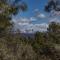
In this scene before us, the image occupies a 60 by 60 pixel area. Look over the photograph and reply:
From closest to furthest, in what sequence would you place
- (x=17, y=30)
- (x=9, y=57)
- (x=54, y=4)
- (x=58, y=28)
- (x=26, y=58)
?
(x=9, y=57) < (x=26, y=58) < (x=17, y=30) < (x=54, y=4) < (x=58, y=28)

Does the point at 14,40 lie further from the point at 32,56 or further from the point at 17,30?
the point at 32,56

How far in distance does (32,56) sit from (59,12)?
518 centimetres

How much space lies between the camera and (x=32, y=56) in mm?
10008

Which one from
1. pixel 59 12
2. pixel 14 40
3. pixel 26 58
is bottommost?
pixel 26 58

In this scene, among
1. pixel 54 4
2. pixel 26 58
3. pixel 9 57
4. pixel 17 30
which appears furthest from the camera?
pixel 54 4

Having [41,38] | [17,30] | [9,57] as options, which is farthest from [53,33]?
[9,57]

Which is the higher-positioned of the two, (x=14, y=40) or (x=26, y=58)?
(x=14, y=40)

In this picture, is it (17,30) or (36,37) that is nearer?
(17,30)

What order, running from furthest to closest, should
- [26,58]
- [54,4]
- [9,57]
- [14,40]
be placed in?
[54,4]
[14,40]
[26,58]
[9,57]

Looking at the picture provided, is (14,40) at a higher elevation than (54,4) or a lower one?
lower

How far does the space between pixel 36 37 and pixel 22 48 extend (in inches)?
190

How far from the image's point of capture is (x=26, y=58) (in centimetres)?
979

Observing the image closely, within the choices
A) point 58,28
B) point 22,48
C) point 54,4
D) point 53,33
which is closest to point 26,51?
point 22,48

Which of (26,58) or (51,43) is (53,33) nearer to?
(51,43)
